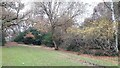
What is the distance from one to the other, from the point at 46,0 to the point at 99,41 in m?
3.64

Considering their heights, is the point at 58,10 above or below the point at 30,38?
above

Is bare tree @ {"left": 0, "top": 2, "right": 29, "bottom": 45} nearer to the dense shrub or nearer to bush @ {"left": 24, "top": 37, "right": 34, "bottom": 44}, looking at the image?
the dense shrub

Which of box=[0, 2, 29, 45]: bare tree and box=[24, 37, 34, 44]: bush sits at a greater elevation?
box=[0, 2, 29, 45]: bare tree

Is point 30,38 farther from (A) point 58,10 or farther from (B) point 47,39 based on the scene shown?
(A) point 58,10

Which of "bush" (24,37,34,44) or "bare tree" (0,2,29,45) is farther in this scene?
"bare tree" (0,2,29,45)

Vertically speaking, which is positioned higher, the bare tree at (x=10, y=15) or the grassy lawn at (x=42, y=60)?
the bare tree at (x=10, y=15)

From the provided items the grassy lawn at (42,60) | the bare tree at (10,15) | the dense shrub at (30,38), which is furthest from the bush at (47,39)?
the bare tree at (10,15)

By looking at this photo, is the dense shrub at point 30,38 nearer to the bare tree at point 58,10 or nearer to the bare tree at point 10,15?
the bare tree at point 58,10

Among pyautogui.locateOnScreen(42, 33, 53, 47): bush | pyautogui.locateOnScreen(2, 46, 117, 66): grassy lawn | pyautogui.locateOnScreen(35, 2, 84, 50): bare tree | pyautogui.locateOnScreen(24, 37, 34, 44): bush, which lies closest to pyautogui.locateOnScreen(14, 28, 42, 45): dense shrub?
pyautogui.locateOnScreen(24, 37, 34, 44): bush

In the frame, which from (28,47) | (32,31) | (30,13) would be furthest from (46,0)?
(28,47)

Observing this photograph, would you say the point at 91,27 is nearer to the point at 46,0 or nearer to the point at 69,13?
the point at 69,13

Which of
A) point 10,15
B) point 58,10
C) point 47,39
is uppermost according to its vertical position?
point 58,10

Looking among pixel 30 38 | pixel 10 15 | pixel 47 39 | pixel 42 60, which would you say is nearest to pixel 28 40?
pixel 30 38

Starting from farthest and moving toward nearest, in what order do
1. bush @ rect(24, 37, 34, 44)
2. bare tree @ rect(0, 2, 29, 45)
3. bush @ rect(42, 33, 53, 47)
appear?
bare tree @ rect(0, 2, 29, 45) → bush @ rect(42, 33, 53, 47) → bush @ rect(24, 37, 34, 44)
